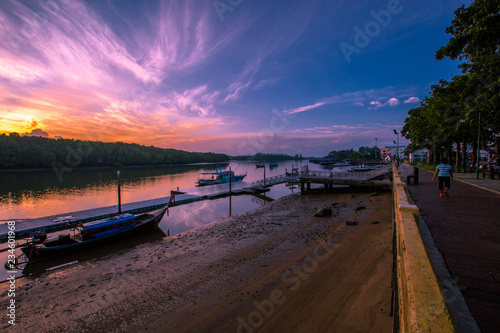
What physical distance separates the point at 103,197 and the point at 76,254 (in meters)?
24.1

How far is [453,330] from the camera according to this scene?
1451 mm

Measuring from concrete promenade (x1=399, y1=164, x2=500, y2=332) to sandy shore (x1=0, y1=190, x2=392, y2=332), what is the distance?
7.73 ft

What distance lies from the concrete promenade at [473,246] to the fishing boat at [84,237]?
61.9ft

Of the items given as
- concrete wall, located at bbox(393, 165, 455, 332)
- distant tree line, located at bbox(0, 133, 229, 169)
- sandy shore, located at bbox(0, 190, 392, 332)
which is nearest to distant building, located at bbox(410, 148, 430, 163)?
sandy shore, located at bbox(0, 190, 392, 332)

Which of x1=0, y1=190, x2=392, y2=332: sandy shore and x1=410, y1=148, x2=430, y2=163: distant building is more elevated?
x1=410, y1=148, x2=430, y2=163: distant building

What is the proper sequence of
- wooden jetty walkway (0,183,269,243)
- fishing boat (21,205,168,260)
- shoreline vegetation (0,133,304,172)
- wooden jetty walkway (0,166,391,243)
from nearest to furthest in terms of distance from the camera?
fishing boat (21,205,168,260)
wooden jetty walkway (0,183,269,243)
wooden jetty walkway (0,166,391,243)
shoreline vegetation (0,133,304,172)

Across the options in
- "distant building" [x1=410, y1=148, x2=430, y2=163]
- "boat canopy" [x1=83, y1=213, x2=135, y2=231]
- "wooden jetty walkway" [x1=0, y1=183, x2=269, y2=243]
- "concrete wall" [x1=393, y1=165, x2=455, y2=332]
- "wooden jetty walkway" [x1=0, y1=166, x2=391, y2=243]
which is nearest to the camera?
"concrete wall" [x1=393, y1=165, x2=455, y2=332]

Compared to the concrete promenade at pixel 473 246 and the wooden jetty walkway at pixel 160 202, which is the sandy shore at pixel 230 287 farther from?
the wooden jetty walkway at pixel 160 202

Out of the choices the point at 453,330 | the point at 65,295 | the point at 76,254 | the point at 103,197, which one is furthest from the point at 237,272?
the point at 103,197

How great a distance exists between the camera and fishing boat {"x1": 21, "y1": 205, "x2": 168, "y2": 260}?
45.7ft

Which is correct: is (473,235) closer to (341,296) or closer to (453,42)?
(341,296)

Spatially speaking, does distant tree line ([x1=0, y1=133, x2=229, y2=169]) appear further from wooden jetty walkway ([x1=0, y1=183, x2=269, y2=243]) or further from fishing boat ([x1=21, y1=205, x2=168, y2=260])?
fishing boat ([x1=21, y1=205, x2=168, y2=260])

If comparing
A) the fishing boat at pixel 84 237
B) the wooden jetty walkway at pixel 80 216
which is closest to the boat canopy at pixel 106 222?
the fishing boat at pixel 84 237

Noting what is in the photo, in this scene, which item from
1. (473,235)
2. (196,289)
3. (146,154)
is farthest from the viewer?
(146,154)
